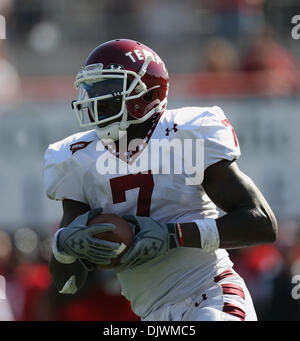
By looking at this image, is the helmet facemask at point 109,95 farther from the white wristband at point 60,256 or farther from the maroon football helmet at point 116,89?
the white wristband at point 60,256

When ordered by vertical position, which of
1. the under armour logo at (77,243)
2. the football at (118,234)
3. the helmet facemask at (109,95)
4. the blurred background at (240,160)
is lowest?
the blurred background at (240,160)

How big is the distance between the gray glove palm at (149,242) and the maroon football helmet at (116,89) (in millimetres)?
465

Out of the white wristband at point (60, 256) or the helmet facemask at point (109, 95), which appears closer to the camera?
the white wristband at point (60, 256)

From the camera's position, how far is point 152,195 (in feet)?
11.5

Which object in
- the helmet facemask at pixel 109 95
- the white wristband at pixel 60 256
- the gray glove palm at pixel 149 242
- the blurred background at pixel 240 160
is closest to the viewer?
the gray glove palm at pixel 149 242

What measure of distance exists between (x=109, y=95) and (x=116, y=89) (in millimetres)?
52

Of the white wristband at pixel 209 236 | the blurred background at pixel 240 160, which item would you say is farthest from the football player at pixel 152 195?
the blurred background at pixel 240 160

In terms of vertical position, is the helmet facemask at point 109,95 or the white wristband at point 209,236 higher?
the helmet facemask at point 109,95

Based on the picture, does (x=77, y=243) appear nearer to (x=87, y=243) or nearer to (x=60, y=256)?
(x=87, y=243)

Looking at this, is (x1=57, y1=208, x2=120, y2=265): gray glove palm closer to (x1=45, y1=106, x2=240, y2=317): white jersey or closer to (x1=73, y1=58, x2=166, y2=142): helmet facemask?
(x1=45, y1=106, x2=240, y2=317): white jersey

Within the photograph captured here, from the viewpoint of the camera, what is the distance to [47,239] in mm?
7441

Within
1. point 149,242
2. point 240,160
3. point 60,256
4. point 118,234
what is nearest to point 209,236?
point 149,242

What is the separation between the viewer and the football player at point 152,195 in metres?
3.32

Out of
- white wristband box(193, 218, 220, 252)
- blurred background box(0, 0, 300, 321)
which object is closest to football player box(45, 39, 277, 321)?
white wristband box(193, 218, 220, 252)
